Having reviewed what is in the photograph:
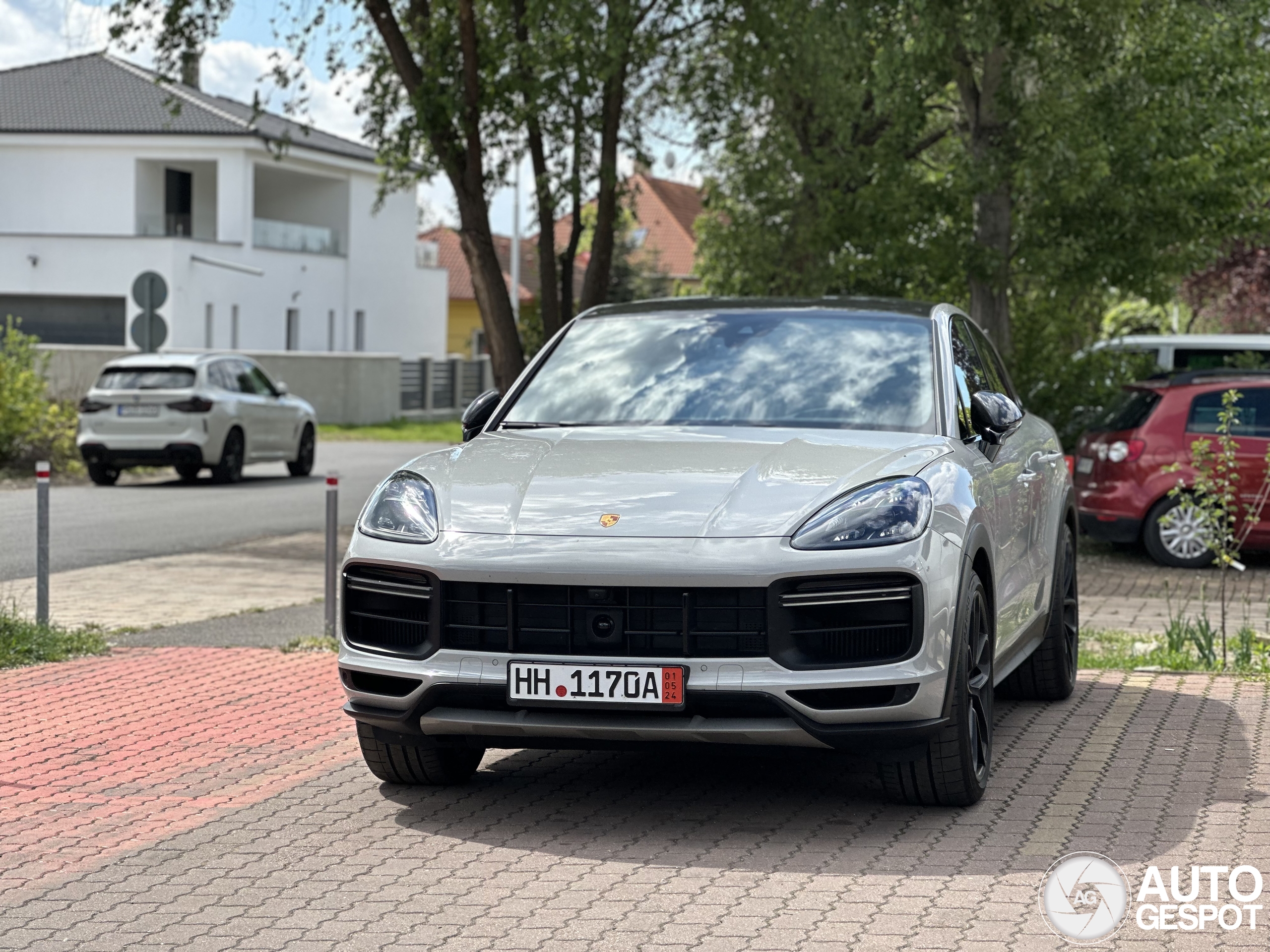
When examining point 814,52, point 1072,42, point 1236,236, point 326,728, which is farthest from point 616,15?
point 326,728

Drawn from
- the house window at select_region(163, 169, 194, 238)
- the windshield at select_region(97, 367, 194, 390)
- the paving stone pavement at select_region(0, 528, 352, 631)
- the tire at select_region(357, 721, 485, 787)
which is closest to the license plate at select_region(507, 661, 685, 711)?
the tire at select_region(357, 721, 485, 787)

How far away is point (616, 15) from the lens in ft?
51.8

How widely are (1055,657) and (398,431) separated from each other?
32.9 metres

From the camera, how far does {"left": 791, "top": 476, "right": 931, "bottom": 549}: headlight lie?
5.51 metres

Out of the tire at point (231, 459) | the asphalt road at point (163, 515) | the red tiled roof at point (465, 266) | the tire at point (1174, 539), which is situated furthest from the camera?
the red tiled roof at point (465, 266)

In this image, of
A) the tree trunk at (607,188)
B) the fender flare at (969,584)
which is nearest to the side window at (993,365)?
the fender flare at (969,584)

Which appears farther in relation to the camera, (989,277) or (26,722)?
(989,277)

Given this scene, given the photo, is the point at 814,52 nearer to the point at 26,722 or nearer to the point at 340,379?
the point at 26,722

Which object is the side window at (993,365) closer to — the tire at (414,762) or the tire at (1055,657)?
the tire at (1055,657)

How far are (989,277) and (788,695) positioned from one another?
12.6 metres

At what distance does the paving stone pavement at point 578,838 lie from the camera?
15.6 ft

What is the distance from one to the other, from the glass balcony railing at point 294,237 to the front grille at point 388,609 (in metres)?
45.0

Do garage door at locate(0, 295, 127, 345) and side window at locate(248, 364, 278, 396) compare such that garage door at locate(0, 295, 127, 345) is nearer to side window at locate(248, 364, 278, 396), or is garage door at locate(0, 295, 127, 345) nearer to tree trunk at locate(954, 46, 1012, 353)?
side window at locate(248, 364, 278, 396)
